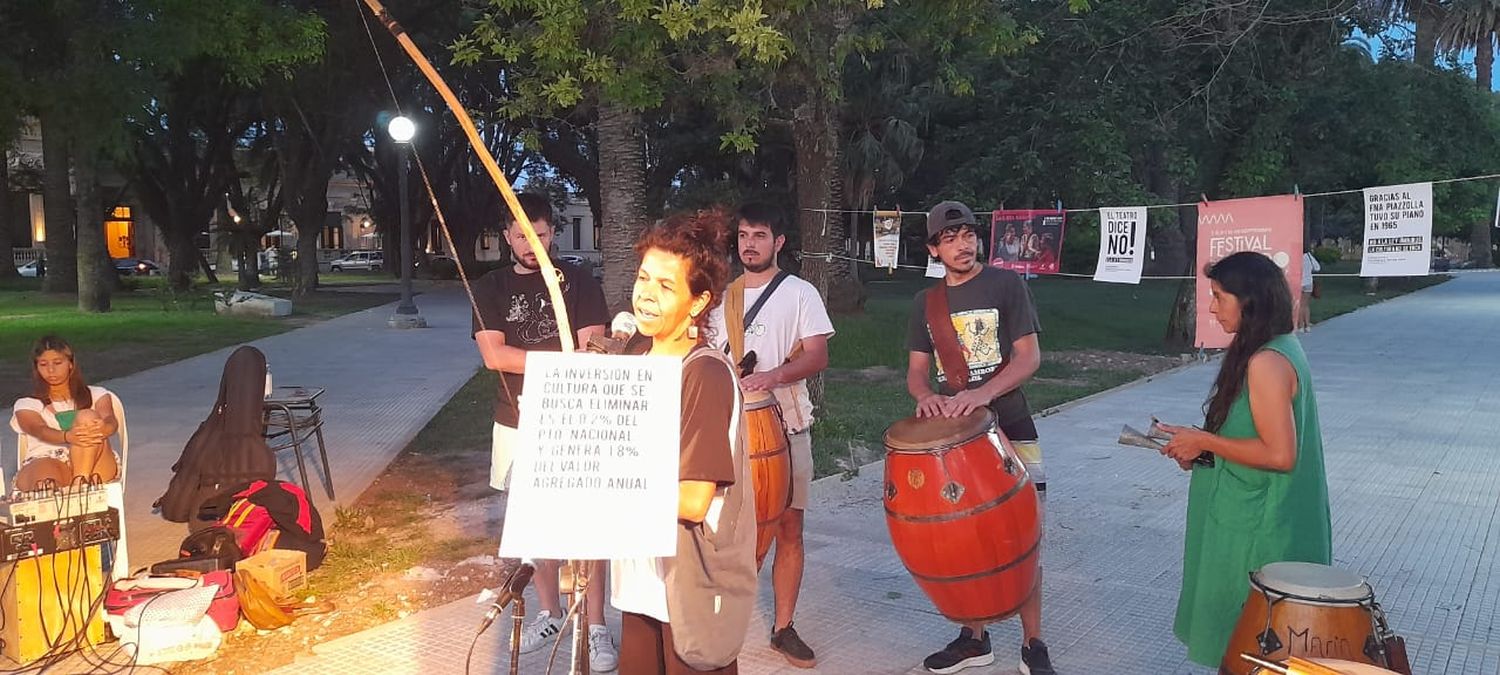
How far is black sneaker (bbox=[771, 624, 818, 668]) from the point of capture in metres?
4.44

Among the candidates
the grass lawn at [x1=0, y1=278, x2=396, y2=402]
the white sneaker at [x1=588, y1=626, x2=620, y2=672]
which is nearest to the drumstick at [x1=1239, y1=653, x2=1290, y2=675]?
the white sneaker at [x1=588, y1=626, x2=620, y2=672]

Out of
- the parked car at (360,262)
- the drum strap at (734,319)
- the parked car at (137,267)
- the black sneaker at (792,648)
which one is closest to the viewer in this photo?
the drum strap at (734,319)

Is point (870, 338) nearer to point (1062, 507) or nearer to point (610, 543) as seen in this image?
point (1062, 507)

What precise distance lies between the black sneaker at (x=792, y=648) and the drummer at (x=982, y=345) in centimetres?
47

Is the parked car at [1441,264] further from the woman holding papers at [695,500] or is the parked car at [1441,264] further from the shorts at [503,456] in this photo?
the woman holding papers at [695,500]

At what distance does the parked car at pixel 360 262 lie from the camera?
60906mm

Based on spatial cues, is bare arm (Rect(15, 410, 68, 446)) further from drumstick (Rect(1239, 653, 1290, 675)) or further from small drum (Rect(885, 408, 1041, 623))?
drumstick (Rect(1239, 653, 1290, 675))

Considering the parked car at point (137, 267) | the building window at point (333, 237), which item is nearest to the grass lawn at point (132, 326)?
the parked car at point (137, 267)

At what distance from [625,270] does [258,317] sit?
16.8 metres

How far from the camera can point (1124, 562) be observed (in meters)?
5.87

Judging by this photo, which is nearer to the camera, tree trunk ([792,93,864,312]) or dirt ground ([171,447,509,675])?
dirt ground ([171,447,509,675])

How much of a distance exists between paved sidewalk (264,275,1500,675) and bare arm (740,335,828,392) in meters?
1.17

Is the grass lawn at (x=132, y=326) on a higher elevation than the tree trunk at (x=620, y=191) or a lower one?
lower

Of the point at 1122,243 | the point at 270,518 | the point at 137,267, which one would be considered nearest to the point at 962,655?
the point at 270,518
